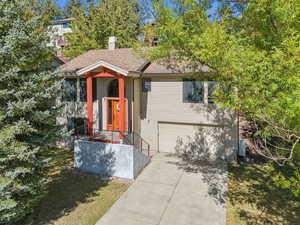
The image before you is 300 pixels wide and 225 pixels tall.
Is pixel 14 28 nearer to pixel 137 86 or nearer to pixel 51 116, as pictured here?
pixel 51 116

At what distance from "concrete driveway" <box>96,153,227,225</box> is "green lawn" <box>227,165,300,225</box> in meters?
0.37

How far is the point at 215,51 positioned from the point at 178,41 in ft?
5.22

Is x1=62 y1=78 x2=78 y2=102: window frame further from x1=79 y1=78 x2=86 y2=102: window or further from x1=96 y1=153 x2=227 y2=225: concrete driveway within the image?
x1=96 y1=153 x2=227 y2=225: concrete driveway

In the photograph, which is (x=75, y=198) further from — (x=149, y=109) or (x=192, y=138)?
(x=192, y=138)

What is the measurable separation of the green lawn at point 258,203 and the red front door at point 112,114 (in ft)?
23.9

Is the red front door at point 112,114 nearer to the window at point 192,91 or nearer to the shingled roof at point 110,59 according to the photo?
the shingled roof at point 110,59

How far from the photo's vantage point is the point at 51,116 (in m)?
5.51

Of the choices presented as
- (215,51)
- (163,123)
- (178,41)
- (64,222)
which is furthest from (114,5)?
(64,222)

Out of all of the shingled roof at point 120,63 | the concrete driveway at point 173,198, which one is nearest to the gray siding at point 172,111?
the shingled roof at point 120,63

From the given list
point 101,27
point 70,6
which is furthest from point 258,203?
point 70,6

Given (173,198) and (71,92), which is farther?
(71,92)

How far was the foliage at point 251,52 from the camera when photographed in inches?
168

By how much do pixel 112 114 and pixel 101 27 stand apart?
556 inches

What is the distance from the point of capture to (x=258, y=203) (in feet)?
23.6
